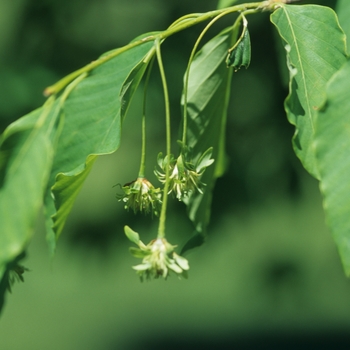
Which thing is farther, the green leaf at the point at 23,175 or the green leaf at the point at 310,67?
the green leaf at the point at 310,67

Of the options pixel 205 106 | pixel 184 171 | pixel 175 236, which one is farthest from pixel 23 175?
pixel 175 236

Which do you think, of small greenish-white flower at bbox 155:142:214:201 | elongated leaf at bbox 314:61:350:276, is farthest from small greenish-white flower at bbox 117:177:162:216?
elongated leaf at bbox 314:61:350:276

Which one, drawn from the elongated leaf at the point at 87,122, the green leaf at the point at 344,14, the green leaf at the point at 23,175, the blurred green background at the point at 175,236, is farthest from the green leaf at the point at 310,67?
the blurred green background at the point at 175,236

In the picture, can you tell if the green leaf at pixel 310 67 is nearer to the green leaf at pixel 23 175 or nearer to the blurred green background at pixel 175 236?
the green leaf at pixel 23 175

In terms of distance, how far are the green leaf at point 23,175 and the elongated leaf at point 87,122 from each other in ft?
0.45

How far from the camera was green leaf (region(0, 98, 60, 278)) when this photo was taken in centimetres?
59

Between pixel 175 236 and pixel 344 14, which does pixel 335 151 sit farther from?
pixel 175 236

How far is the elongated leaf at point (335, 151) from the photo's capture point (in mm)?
642

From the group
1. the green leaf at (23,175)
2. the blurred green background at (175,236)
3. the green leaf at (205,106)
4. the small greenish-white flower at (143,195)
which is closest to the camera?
the green leaf at (23,175)

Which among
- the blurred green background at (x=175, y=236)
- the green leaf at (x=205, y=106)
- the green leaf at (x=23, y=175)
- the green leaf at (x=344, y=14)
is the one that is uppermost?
the green leaf at (x=23, y=175)

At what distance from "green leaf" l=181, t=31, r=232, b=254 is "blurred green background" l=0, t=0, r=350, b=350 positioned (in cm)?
89

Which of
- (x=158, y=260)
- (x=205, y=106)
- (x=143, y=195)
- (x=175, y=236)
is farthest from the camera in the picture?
(x=175, y=236)

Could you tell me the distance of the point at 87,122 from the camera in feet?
2.73

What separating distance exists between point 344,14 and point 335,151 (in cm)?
35
